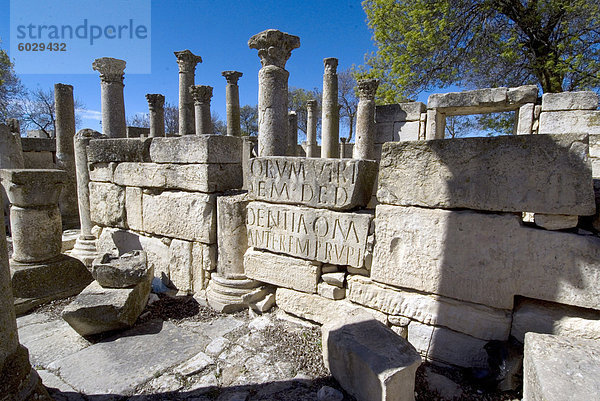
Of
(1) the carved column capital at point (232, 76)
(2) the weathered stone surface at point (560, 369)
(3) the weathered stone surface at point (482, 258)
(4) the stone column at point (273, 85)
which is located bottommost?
(2) the weathered stone surface at point (560, 369)

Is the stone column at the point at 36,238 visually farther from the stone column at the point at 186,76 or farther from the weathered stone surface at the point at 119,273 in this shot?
the stone column at the point at 186,76

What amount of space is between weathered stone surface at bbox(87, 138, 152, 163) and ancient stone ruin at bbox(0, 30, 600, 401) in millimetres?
30

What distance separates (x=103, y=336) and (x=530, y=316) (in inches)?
149

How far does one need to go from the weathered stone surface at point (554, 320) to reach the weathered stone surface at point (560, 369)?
0.98 ft

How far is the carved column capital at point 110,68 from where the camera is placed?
A: 5.70 meters

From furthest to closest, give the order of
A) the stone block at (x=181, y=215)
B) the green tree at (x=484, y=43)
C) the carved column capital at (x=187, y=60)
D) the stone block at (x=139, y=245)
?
the carved column capital at (x=187, y=60), the green tree at (x=484, y=43), the stone block at (x=139, y=245), the stone block at (x=181, y=215)

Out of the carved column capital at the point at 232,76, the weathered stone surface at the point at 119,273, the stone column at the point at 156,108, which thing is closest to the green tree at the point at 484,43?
the carved column capital at the point at 232,76

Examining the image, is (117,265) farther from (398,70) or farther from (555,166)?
(398,70)

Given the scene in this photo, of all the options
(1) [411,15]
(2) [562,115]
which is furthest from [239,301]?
(1) [411,15]

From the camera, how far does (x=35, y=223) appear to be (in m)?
3.96

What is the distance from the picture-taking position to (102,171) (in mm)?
4758

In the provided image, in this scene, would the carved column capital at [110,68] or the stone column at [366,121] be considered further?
the stone column at [366,121]

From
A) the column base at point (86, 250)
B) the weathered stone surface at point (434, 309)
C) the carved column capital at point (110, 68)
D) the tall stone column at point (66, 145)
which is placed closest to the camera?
the weathered stone surface at point (434, 309)

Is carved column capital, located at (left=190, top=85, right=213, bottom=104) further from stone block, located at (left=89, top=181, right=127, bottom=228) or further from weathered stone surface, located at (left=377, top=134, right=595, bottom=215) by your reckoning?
weathered stone surface, located at (left=377, top=134, right=595, bottom=215)
